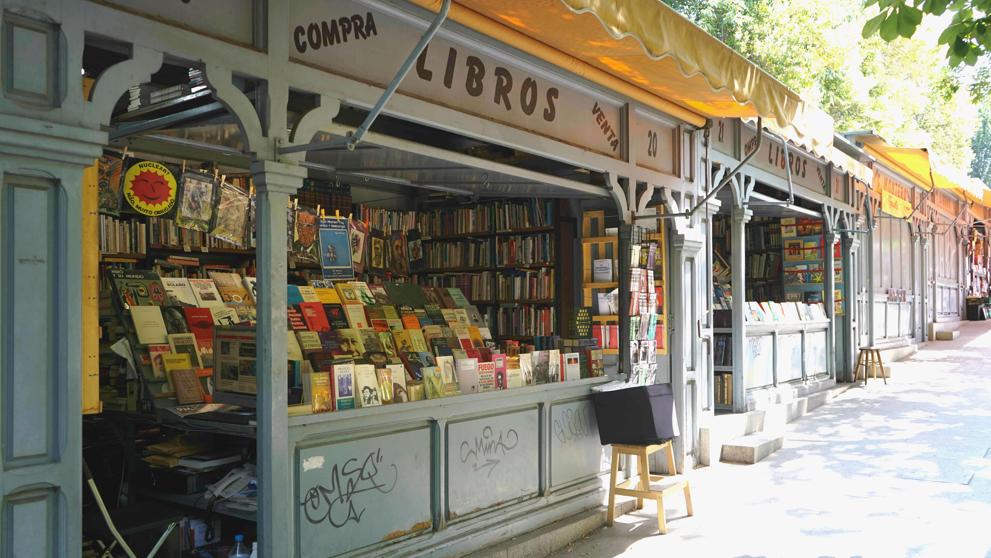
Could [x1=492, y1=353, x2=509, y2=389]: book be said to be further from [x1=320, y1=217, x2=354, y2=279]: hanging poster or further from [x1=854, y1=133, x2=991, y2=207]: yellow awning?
[x1=854, y1=133, x2=991, y2=207]: yellow awning

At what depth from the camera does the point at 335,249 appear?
556 cm

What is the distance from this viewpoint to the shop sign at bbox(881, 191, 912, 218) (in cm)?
1411

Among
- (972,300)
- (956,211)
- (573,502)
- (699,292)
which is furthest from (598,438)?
(972,300)

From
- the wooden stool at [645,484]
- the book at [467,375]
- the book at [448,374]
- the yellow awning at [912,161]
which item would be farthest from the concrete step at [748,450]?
the yellow awning at [912,161]

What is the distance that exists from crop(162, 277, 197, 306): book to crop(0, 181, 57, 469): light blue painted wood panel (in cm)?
237

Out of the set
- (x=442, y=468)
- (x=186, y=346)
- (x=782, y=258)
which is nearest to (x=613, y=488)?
(x=442, y=468)

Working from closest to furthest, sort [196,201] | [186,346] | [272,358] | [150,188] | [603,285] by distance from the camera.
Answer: [272,358] → [150,188] → [196,201] → [186,346] → [603,285]

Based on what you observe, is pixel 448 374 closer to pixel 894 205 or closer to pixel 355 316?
pixel 355 316

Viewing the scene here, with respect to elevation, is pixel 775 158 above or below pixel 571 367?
above

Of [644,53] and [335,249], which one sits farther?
[335,249]

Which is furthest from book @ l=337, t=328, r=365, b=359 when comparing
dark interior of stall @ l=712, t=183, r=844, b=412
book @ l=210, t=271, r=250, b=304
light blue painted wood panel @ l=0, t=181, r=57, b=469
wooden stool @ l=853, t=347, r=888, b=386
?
wooden stool @ l=853, t=347, r=888, b=386

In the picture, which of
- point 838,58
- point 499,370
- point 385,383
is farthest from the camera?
point 838,58

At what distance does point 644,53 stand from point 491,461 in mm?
2665

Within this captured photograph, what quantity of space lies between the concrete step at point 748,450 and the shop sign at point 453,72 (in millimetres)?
3283
